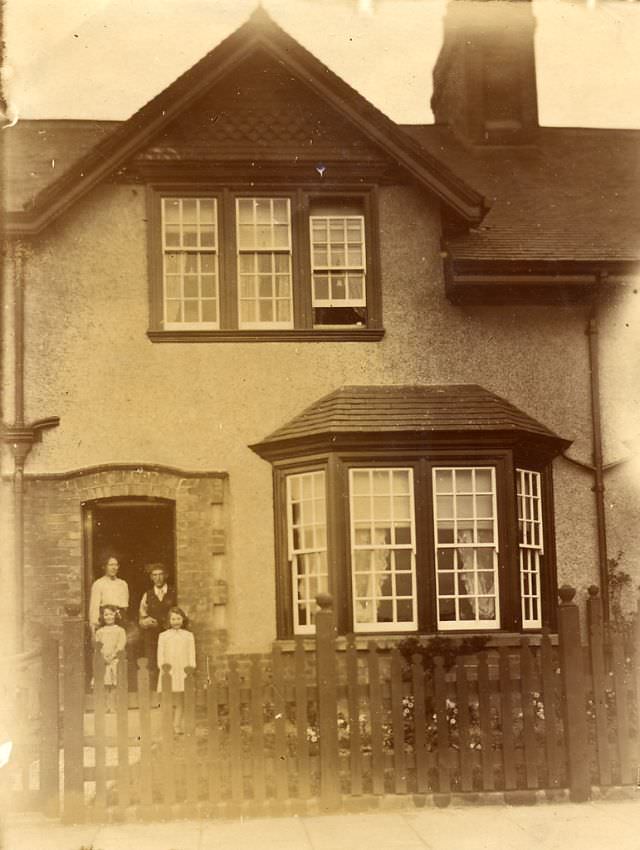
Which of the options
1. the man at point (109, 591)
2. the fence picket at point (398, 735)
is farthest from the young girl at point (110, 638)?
the fence picket at point (398, 735)

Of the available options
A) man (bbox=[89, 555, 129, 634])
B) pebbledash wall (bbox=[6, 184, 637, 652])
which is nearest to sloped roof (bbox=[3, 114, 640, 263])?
pebbledash wall (bbox=[6, 184, 637, 652])

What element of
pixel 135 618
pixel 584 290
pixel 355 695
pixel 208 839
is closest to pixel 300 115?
pixel 584 290

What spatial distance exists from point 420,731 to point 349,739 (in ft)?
2.08

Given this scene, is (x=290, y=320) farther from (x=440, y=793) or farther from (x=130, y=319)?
(x=440, y=793)

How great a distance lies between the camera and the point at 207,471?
12.8m

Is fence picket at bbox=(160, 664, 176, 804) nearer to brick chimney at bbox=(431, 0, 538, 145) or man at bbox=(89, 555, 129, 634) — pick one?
man at bbox=(89, 555, 129, 634)

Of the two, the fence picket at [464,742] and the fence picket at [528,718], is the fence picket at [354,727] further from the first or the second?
the fence picket at [528,718]

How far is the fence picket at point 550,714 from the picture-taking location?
8.66 metres

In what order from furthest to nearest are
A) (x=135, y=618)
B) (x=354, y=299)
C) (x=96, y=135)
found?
(x=96, y=135), (x=354, y=299), (x=135, y=618)

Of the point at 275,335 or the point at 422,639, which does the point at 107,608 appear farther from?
the point at 275,335

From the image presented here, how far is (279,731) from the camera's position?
8.39 m

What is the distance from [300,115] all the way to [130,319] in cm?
327

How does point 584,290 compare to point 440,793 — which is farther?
point 584,290

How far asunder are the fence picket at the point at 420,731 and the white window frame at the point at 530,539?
446 cm
